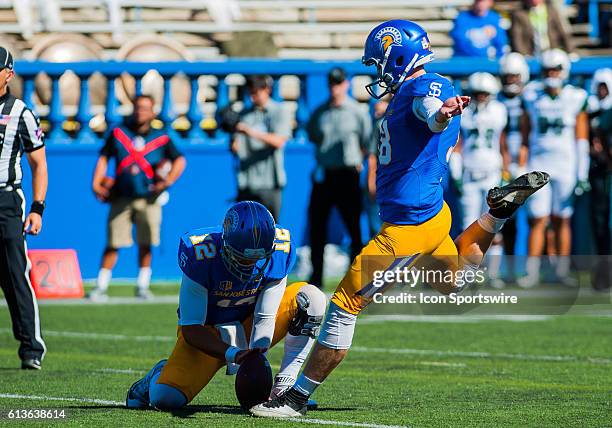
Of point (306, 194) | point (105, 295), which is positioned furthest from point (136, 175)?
point (306, 194)

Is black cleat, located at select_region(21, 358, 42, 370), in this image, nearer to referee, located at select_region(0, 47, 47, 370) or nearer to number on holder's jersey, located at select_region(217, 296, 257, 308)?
referee, located at select_region(0, 47, 47, 370)

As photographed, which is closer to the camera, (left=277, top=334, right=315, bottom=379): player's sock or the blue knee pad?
the blue knee pad

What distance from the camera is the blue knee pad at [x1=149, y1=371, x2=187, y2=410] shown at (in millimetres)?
6742

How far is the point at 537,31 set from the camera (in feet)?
57.8

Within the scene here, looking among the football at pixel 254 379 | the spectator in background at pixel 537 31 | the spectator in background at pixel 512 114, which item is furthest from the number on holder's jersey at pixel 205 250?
the spectator in background at pixel 537 31

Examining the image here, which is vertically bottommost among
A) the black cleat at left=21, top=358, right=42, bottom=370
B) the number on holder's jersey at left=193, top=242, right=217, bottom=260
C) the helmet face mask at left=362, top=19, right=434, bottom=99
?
the black cleat at left=21, top=358, right=42, bottom=370

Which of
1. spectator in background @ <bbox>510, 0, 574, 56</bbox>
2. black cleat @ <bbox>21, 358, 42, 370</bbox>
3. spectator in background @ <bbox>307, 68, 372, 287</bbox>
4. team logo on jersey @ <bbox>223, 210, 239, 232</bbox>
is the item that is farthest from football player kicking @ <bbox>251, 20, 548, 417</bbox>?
spectator in background @ <bbox>510, 0, 574, 56</bbox>

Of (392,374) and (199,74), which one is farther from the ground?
(199,74)

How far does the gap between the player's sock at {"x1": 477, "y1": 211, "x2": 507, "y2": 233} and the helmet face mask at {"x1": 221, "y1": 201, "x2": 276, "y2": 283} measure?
123 cm

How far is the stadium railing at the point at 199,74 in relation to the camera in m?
15.4

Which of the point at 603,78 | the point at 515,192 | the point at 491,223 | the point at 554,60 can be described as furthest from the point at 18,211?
the point at 603,78

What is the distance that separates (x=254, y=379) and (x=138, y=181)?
7.22 meters

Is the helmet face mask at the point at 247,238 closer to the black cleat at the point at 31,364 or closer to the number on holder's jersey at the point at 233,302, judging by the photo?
the number on holder's jersey at the point at 233,302

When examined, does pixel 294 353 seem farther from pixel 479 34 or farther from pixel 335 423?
pixel 479 34
